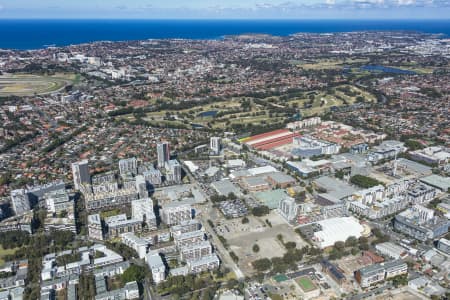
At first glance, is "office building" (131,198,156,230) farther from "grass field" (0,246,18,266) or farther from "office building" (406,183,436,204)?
"office building" (406,183,436,204)

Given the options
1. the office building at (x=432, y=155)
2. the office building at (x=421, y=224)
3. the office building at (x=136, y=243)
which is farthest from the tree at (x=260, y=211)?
the office building at (x=432, y=155)

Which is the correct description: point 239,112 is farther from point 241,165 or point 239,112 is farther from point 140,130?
point 241,165

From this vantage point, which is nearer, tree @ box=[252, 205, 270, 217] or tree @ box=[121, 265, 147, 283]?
tree @ box=[121, 265, 147, 283]

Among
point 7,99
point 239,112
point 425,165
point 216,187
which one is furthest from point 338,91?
point 7,99

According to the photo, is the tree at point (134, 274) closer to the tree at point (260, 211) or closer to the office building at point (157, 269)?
the office building at point (157, 269)

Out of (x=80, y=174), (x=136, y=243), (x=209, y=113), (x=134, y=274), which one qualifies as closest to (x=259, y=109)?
(x=209, y=113)

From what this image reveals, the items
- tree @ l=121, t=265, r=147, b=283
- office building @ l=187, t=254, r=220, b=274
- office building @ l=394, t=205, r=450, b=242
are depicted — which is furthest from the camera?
office building @ l=394, t=205, r=450, b=242

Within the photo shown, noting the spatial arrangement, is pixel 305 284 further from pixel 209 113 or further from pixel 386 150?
pixel 209 113

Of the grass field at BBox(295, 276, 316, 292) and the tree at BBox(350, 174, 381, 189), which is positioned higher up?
the tree at BBox(350, 174, 381, 189)

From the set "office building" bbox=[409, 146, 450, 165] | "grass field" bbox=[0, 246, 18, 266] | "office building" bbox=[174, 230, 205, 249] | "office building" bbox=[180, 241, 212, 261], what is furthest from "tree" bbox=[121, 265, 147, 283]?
"office building" bbox=[409, 146, 450, 165]
